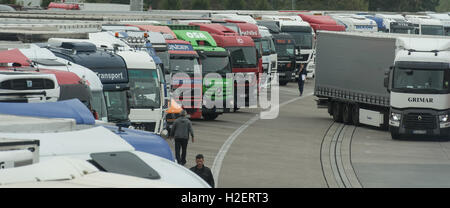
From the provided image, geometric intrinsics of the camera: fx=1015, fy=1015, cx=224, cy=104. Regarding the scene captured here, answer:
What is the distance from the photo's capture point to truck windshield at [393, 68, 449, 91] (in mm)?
32875

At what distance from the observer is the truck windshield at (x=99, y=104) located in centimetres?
2275

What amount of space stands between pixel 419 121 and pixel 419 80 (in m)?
1.49

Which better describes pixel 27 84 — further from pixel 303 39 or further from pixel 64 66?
pixel 303 39

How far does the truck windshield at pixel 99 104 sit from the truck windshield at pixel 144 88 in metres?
4.99

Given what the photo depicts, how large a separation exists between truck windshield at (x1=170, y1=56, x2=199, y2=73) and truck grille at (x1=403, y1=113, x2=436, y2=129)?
25.3 feet

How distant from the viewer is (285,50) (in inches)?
2244

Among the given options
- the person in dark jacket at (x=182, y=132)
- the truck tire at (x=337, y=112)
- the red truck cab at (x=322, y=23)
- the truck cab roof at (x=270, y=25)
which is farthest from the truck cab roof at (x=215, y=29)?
the red truck cab at (x=322, y=23)

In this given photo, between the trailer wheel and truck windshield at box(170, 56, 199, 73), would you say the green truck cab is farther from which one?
the trailer wheel

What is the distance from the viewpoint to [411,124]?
32.5m

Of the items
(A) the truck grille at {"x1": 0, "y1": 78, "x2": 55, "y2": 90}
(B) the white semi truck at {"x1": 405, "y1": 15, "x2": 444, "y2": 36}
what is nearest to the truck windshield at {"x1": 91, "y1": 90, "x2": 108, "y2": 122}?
(A) the truck grille at {"x1": 0, "y1": 78, "x2": 55, "y2": 90}

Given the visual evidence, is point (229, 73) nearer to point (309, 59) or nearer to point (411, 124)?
point (411, 124)

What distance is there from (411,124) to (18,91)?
16783 millimetres
